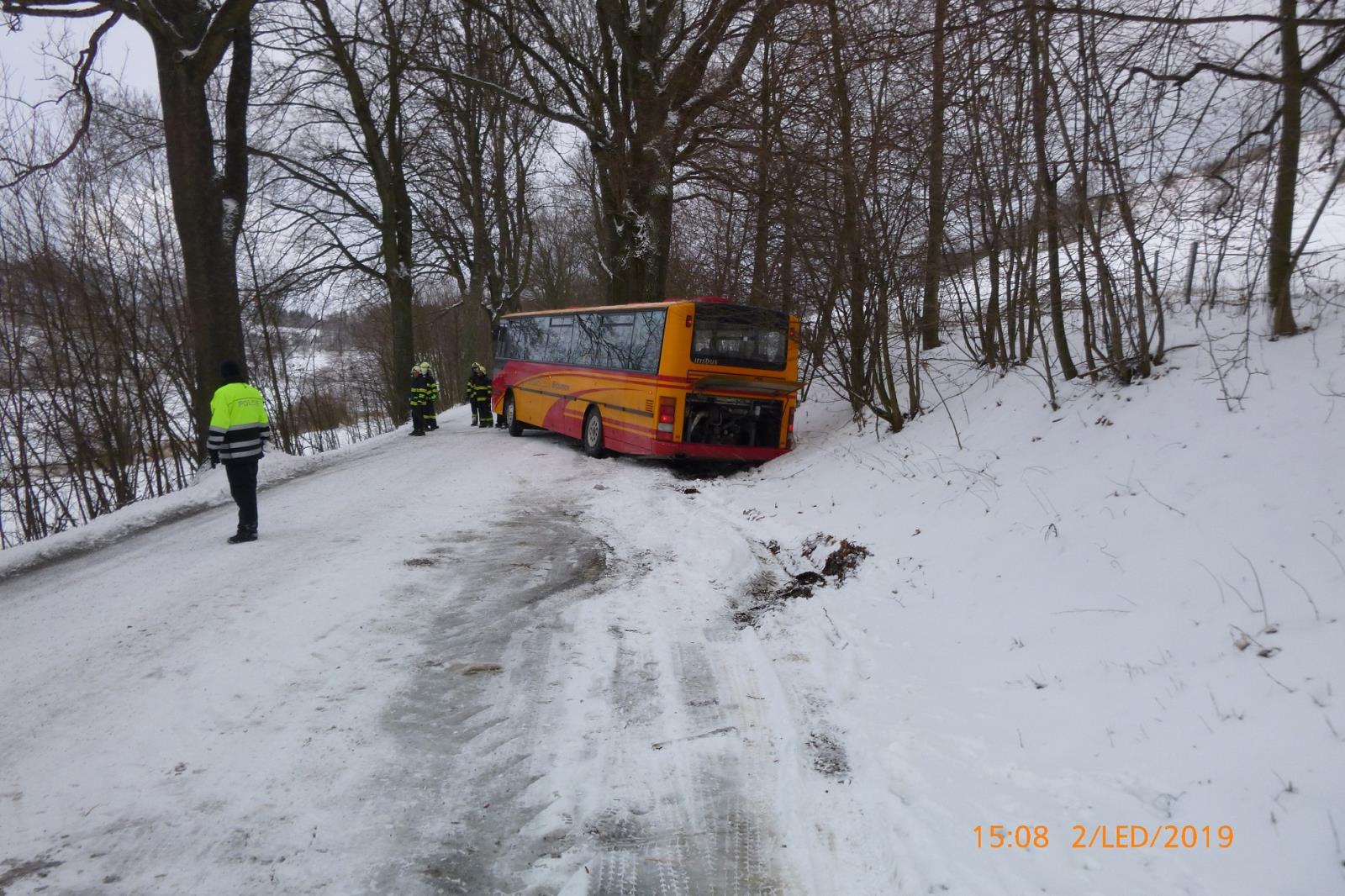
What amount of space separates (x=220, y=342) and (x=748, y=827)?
12143mm

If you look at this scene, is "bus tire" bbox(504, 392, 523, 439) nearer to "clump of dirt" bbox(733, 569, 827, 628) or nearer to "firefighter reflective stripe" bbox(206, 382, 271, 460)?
"firefighter reflective stripe" bbox(206, 382, 271, 460)

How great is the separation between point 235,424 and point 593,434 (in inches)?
288

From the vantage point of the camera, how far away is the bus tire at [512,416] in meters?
18.1

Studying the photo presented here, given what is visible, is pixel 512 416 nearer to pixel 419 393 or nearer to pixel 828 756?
pixel 419 393

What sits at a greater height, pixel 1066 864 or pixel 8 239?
pixel 8 239

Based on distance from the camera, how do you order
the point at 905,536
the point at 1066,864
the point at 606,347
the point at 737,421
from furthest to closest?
the point at 606,347
the point at 737,421
the point at 905,536
the point at 1066,864

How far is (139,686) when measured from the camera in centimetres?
417

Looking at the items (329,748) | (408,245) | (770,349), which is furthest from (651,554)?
(408,245)

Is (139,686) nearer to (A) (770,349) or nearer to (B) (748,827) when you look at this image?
(B) (748,827)

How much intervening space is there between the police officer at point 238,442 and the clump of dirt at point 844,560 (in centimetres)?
538

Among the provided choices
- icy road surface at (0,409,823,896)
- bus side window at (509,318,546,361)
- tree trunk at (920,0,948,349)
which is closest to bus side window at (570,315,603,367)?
bus side window at (509,318,546,361)
